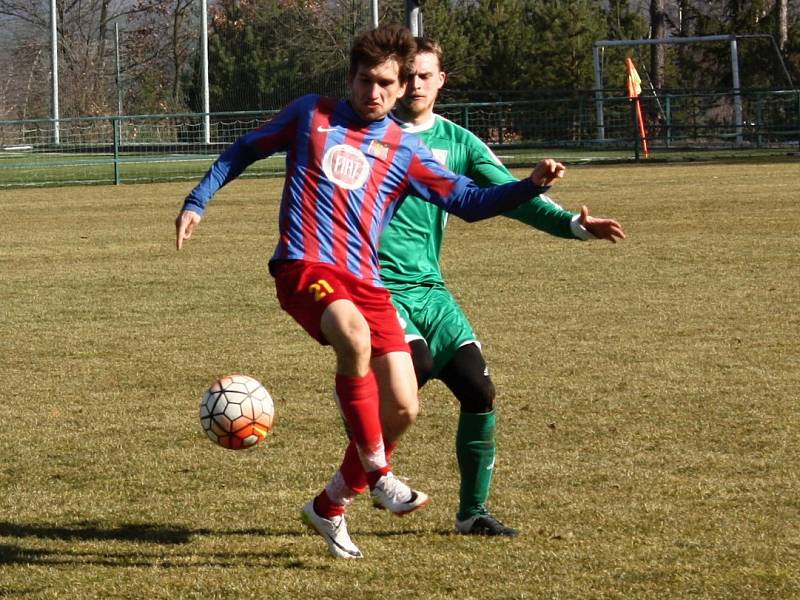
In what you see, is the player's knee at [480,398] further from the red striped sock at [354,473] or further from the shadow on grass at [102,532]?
the shadow on grass at [102,532]

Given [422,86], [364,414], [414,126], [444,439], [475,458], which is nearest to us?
[364,414]

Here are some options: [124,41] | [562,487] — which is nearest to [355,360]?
[562,487]

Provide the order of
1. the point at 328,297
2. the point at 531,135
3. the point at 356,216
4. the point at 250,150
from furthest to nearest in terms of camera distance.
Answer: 1. the point at 531,135
2. the point at 250,150
3. the point at 356,216
4. the point at 328,297

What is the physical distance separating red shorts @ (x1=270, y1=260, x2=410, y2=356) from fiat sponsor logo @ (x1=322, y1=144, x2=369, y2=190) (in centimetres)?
31

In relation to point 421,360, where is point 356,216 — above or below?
above

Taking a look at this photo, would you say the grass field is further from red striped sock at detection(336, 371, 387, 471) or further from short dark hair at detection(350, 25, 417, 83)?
short dark hair at detection(350, 25, 417, 83)

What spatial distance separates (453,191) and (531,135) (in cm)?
2851

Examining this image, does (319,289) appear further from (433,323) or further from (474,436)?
(474,436)

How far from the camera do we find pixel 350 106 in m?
4.71

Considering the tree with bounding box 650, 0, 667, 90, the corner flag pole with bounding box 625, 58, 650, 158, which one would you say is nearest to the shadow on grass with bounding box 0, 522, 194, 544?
the corner flag pole with bounding box 625, 58, 650, 158

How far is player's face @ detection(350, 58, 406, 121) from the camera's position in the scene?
14.9ft

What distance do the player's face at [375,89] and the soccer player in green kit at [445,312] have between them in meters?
0.40

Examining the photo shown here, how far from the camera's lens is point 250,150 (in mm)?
4676

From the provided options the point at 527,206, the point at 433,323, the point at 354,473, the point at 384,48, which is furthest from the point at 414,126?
the point at 354,473
